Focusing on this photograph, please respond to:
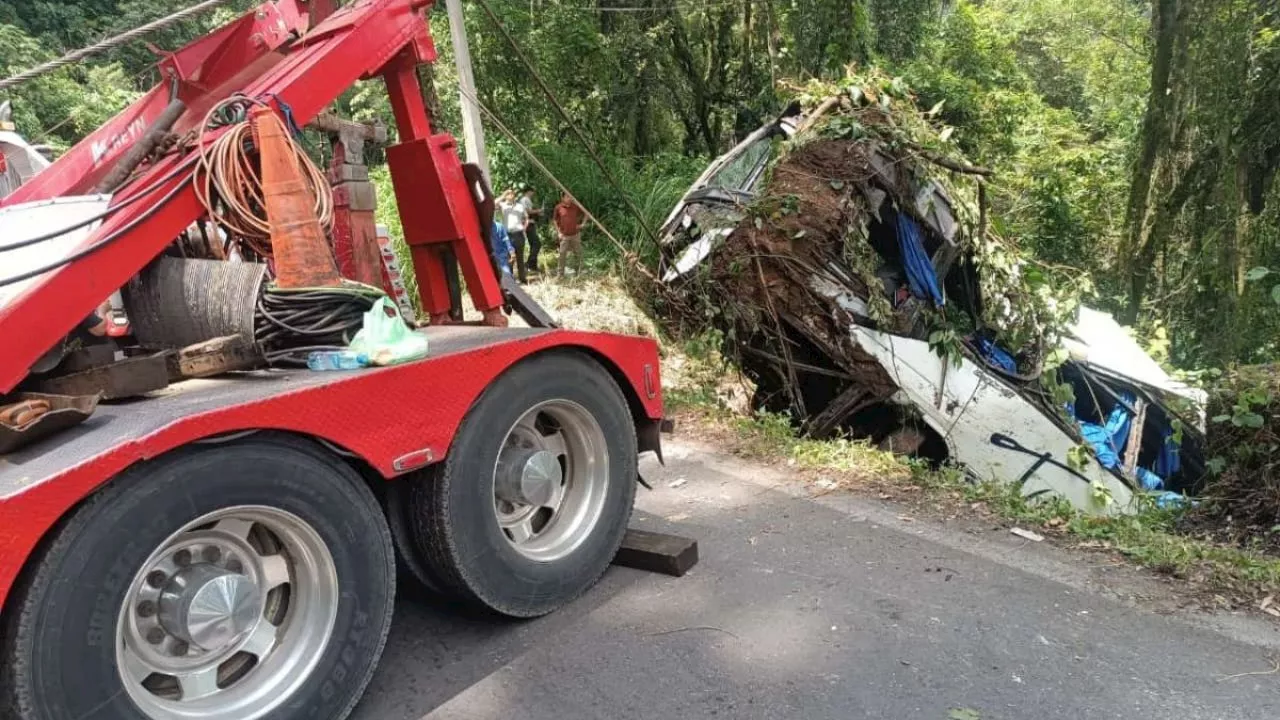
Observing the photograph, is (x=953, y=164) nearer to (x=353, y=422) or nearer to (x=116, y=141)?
(x=353, y=422)

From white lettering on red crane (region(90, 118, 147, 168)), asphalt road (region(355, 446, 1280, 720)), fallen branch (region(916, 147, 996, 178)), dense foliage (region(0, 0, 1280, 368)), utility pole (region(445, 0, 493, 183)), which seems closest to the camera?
asphalt road (region(355, 446, 1280, 720))

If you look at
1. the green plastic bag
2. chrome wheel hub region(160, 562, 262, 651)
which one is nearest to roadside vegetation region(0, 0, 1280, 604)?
the green plastic bag

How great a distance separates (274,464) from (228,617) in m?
0.44

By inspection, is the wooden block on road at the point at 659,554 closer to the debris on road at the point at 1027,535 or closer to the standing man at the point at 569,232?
the debris on road at the point at 1027,535

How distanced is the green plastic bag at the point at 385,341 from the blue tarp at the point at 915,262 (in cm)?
445

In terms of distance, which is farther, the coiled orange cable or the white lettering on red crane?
the white lettering on red crane

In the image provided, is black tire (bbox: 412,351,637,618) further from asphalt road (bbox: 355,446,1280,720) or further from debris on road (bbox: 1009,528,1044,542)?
debris on road (bbox: 1009,528,1044,542)

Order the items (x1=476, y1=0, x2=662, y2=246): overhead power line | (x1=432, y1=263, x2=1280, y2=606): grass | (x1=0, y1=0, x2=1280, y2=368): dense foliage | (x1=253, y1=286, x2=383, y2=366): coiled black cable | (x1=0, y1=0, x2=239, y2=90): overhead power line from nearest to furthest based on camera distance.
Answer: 1. (x1=253, y1=286, x2=383, y2=366): coiled black cable
2. (x1=0, y1=0, x2=239, y2=90): overhead power line
3. (x1=432, y1=263, x2=1280, y2=606): grass
4. (x1=476, y1=0, x2=662, y2=246): overhead power line
5. (x1=0, y1=0, x2=1280, y2=368): dense foliage

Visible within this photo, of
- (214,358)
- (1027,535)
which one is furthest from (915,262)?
(214,358)

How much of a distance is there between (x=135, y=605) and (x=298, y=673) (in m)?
0.48

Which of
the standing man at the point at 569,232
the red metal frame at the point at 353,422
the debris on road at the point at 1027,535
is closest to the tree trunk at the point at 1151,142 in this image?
the standing man at the point at 569,232

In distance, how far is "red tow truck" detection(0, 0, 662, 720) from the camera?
204 cm

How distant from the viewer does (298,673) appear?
2.48 meters

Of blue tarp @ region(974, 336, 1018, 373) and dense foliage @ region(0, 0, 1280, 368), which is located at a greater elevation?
dense foliage @ region(0, 0, 1280, 368)
